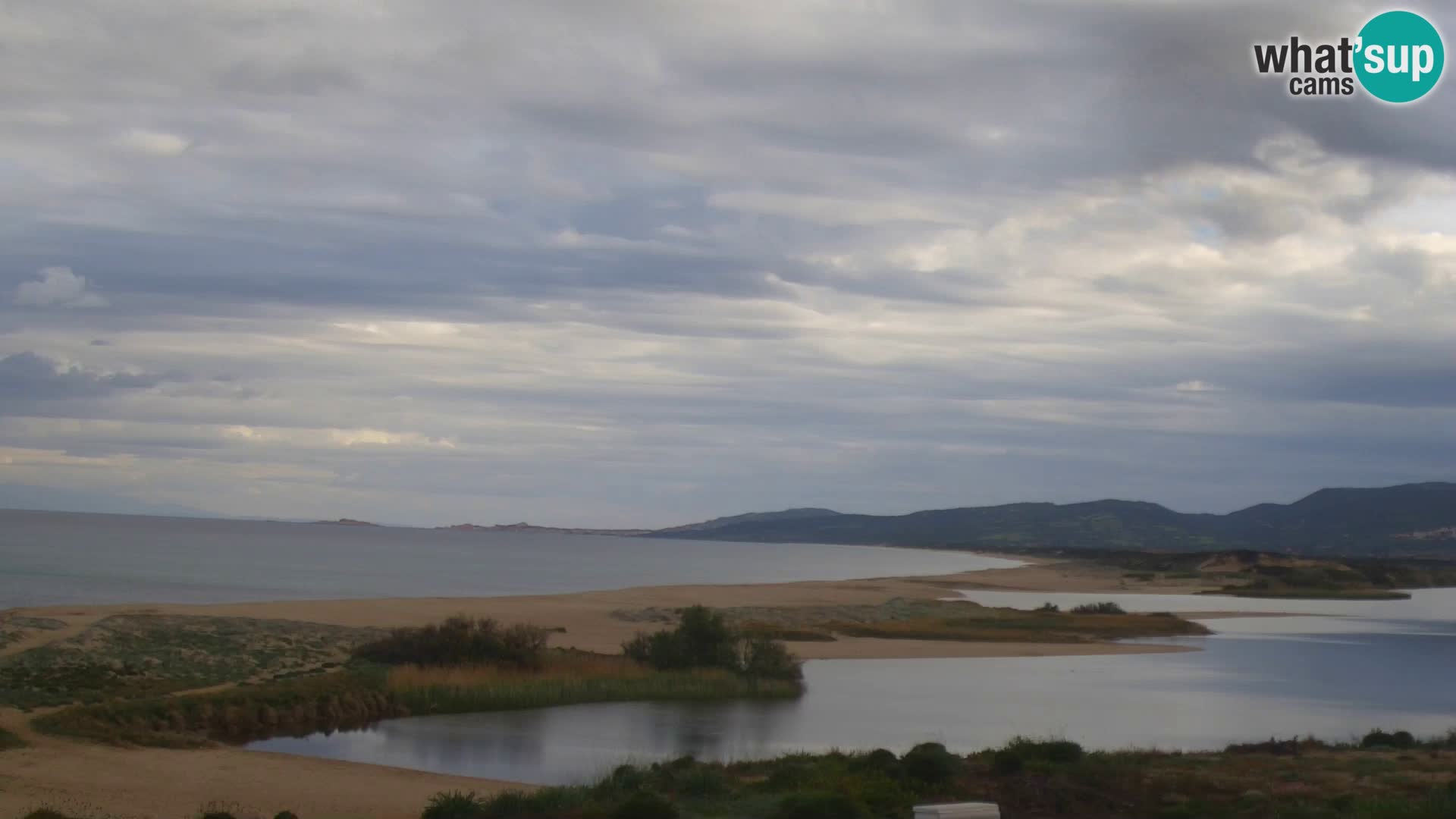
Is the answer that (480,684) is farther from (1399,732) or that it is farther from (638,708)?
(1399,732)

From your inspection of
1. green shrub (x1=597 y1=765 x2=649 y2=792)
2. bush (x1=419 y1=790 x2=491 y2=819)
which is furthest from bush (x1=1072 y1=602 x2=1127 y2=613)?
bush (x1=419 y1=790 x2=491 y2=819)

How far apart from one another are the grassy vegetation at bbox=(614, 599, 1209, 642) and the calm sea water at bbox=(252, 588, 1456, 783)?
6.94 m

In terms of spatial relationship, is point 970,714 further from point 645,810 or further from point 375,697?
point 645,810

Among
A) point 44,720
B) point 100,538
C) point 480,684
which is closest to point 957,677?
point 480,684

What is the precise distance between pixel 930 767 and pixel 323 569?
300 ft

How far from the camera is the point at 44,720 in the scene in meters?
23.2

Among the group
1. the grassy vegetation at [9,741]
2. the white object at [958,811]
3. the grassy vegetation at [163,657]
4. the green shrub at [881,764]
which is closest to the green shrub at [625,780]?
the green shrub at [881,764]

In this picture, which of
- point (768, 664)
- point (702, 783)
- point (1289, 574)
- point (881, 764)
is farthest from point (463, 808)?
point (1289, 574)

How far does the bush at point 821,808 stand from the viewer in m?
15.2

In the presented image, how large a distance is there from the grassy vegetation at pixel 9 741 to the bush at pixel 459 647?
12.2 metres

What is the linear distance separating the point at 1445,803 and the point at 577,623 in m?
41.0

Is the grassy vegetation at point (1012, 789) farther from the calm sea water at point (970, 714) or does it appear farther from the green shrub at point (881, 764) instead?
the calm sea water at point (970, 714)

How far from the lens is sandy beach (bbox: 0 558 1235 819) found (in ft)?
59.8

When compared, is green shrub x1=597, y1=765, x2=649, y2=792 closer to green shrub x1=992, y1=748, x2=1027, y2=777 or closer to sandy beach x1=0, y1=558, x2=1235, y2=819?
sandy beach x1=0, y1=558, x2=1235, y2=819
